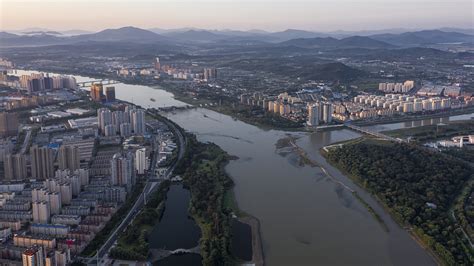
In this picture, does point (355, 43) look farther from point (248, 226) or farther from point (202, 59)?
point (248, 226)

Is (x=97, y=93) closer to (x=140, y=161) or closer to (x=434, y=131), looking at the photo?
(x=140, y=161)

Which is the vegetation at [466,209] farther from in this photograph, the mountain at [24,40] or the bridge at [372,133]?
the mountain at [24,40]

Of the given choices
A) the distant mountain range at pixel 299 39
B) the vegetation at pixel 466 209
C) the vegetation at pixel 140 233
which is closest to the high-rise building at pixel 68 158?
the vegetation at pixel 140 233

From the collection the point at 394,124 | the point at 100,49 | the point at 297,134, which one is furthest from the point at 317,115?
the point at 100,49

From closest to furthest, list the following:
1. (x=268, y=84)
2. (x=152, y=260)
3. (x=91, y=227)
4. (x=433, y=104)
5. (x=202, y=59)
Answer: (x=152, y=260)
(x=91, y=227)
(x=433, y=104)
(x=268, y=84)
(x=202, y=59)

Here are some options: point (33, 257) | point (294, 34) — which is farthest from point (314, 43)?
point (33, 257)
